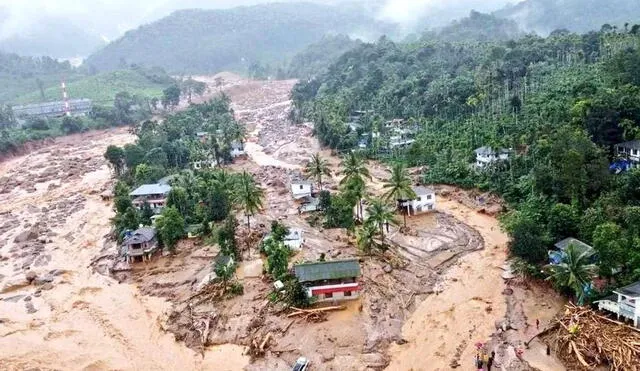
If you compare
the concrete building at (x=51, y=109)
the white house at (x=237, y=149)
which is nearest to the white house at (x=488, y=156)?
the white house at (x=237, y=149)

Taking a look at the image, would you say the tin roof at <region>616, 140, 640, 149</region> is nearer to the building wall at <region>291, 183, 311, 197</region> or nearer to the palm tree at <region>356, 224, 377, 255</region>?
the palm tree at <region>356, 224, 377, 255</region>

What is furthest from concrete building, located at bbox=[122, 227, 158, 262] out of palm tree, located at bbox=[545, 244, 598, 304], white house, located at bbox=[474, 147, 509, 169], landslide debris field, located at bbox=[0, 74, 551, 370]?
white house, located at bbox=[474, 147, 509, 169]

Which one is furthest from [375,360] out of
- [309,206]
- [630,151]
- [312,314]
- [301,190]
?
[301,190]

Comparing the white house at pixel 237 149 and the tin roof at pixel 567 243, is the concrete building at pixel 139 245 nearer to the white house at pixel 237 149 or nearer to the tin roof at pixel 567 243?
the tin roof at pixel 567 243

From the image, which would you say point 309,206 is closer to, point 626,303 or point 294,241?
point 294,241

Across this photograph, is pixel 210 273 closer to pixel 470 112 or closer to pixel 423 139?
pixel 423 139

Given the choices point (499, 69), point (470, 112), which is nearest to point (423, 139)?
point (470, 112)
